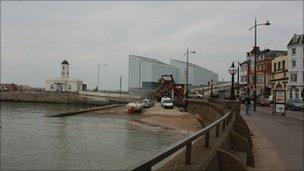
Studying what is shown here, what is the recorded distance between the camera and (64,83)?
16112 centimetres

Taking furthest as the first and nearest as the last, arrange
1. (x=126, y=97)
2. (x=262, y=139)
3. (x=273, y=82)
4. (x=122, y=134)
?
(x=126, y=97) < (x=273, y=82) < (x=122, y=134) < (x=262, y=139)

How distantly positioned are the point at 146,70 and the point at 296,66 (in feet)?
229

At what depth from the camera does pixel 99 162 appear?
28.0 metres

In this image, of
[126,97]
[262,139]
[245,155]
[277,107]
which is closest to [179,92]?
[126,97]

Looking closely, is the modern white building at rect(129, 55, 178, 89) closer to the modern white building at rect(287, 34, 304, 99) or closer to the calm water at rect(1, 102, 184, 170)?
the modern white building at rect(287, 34, 304, 99)

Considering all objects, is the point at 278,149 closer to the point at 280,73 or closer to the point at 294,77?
the point at 294,77

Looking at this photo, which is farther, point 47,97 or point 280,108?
point 47,97

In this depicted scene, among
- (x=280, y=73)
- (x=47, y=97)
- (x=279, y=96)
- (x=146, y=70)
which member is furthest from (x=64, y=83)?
(x=279, y=96)

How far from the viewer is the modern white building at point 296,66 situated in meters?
85.0

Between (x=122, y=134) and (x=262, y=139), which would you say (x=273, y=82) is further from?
(x=262, y=139)

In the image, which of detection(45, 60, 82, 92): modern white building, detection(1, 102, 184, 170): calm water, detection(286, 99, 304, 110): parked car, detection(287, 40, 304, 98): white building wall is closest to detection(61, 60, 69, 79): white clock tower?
detection(45, 60, 82, 92): modern white building

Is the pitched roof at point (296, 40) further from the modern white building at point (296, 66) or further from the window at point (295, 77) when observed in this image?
the window at point (295, 77)

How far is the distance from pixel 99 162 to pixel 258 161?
47.2 feet

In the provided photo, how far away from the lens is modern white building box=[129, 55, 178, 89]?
143 m
